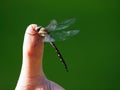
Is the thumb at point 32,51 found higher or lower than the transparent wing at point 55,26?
lower

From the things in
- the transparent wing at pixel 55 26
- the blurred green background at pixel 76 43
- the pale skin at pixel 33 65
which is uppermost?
the blurred green background at pixel 76 43

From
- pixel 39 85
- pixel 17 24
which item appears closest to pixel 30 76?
pixel 39 85

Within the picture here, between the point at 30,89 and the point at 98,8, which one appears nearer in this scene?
the point at 30,89

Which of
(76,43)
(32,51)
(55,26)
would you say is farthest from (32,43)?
(76,43)

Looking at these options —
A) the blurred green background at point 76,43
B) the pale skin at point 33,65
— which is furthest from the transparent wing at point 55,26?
the blurred green background at point 76,43

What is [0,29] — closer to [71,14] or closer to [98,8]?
[71,14]

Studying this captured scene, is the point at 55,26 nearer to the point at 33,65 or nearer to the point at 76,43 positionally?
the point at 33,65

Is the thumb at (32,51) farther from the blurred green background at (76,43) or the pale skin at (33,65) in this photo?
the blurred green background at (76,43)
